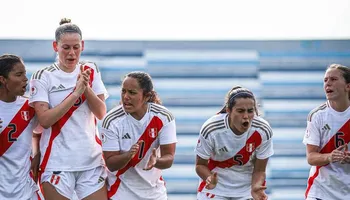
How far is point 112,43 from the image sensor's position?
9.76m

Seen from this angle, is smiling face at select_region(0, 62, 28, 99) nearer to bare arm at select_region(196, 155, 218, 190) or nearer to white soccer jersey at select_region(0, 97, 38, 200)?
white soccer jersey at select_region(0, 97, 38, 200)

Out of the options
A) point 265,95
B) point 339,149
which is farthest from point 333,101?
point 265,95

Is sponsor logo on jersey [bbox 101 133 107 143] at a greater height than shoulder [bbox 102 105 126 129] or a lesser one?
lesser

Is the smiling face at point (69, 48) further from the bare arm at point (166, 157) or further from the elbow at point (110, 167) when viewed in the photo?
the bare arm at point (166, 157)

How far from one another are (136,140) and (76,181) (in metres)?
0.58

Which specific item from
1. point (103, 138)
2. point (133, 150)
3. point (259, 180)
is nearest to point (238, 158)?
point (259, 180)

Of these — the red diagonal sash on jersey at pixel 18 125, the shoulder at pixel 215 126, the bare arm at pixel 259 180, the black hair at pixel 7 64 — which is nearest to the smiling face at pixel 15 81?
the black hair at pixel 7 64

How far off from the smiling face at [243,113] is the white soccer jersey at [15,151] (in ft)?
5.36

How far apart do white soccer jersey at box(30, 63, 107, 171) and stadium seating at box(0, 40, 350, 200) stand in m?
1.74

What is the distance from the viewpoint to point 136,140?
8109 mm

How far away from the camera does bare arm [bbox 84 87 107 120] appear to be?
311 inches

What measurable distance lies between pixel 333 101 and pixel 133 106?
1756 mm

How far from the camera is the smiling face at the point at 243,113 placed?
8.05m

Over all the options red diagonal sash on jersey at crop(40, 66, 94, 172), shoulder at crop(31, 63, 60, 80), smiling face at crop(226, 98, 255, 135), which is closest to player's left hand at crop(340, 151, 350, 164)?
smiling face at crop(226, 98, 255, 135)
